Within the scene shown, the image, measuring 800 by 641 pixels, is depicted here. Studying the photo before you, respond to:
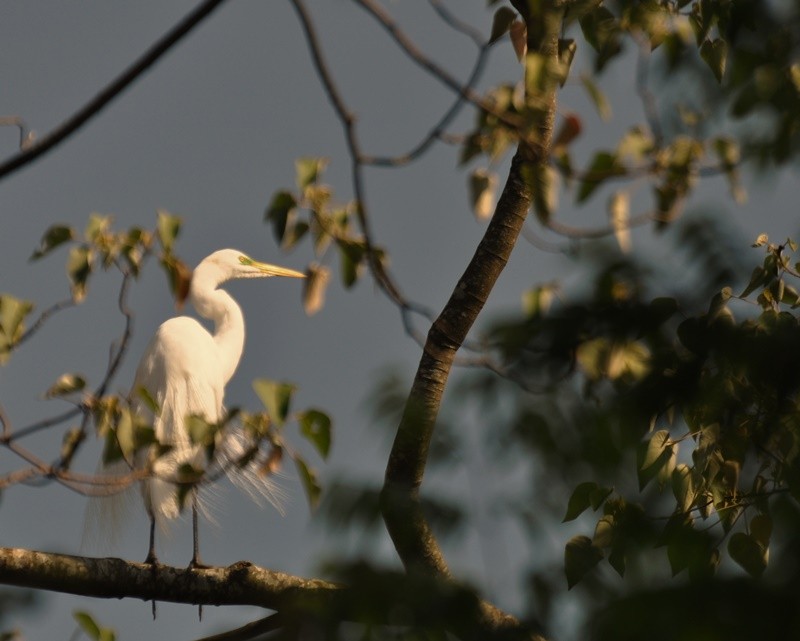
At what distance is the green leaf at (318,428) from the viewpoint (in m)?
2.19

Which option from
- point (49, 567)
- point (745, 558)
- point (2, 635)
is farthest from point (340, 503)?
point (49, 567)

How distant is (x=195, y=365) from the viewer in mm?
5520

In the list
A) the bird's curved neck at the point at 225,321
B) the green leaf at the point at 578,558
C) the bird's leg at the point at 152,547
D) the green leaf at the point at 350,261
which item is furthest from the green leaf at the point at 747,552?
the bird's curved neck at the point at 225,321

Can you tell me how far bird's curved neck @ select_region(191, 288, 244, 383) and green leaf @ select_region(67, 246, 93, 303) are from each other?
11.7 feet

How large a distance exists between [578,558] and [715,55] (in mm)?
1233

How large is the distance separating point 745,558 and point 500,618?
0.81 metres

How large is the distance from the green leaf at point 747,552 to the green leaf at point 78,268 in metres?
1.37

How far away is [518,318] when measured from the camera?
5.06 ft

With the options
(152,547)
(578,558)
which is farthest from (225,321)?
(578,558)

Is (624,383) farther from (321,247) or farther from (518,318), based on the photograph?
(321,247)

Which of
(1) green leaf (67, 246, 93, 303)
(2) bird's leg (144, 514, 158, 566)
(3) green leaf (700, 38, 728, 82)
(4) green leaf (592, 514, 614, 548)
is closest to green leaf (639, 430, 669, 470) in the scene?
(4) green leaf (592, 514, 614, 548)

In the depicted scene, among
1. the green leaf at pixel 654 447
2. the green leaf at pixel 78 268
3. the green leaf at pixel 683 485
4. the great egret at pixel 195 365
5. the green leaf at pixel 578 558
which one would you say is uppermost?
the great egret at pixel 195 365

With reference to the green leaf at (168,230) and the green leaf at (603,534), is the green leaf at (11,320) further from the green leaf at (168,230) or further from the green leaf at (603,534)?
the green leaf at (603,534)

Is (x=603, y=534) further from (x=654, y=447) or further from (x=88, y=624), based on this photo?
(x=88, y=624)
